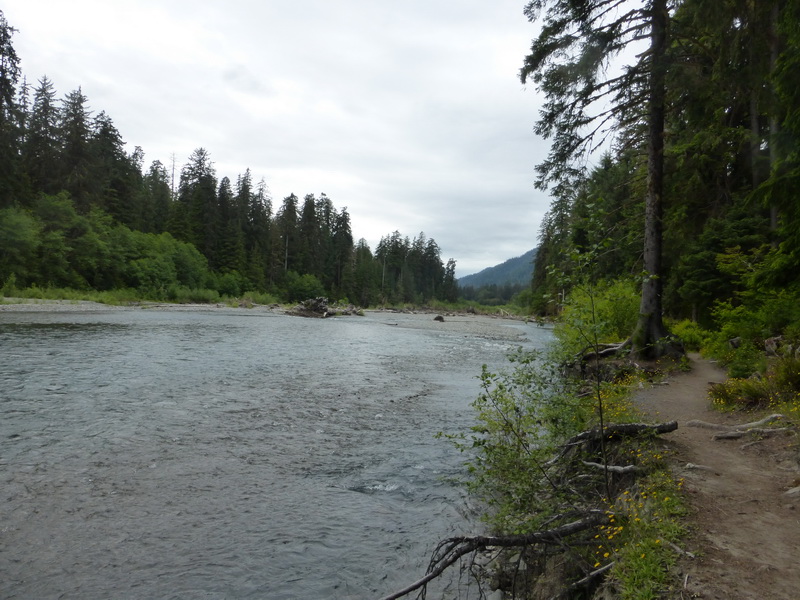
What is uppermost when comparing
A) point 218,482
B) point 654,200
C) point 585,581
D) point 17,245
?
point 17,245

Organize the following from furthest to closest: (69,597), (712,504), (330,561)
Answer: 1. (330,561)
2. (712,504)
3. (69,597)

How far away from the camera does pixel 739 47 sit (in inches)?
434

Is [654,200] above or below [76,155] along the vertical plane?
below

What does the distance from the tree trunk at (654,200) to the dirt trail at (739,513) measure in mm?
5500

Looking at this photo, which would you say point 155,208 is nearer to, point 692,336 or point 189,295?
point 189,295

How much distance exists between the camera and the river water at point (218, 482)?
4379mm

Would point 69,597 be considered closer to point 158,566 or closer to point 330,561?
point 158,566

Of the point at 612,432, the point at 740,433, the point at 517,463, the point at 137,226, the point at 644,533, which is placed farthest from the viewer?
the point at 137,226

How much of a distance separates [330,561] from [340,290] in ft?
291

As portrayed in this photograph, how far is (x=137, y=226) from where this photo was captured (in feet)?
205

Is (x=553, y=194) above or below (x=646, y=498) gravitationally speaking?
above

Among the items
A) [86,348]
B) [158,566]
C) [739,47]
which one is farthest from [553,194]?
[86,348]

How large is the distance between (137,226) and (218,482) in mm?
65956

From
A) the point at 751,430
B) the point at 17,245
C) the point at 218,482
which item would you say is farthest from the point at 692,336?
the point at 17,245
